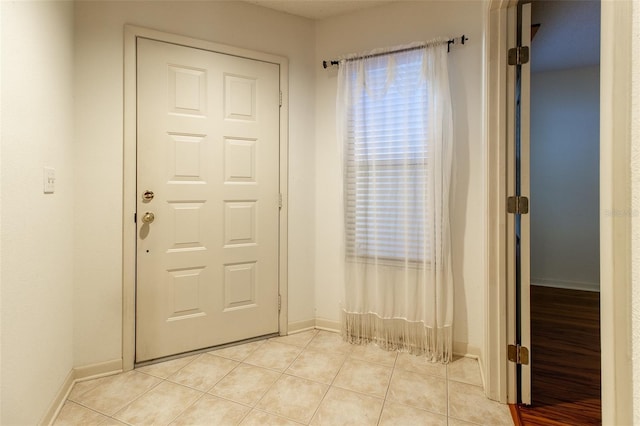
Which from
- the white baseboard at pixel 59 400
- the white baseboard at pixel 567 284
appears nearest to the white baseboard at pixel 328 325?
the white baseboard at pixel 59 400

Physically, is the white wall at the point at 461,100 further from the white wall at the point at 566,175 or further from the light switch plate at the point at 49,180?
the white wall at the point at 566,175

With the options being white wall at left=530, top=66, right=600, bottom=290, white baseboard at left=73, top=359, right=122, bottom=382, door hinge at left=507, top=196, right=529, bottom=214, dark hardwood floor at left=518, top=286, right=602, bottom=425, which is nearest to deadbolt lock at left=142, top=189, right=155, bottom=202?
white baseboard at left=73, top=359, right=122, bottom=382

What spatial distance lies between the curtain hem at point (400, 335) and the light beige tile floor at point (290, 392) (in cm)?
8

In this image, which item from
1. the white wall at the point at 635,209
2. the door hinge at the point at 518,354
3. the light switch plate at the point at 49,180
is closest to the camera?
the white wall at the point at 635,209

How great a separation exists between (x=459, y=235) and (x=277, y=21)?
6.77 feet

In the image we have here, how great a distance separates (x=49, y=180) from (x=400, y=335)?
226cm

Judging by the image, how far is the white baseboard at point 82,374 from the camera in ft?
5.50

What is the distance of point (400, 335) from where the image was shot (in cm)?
232

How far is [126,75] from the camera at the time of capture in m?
2.00

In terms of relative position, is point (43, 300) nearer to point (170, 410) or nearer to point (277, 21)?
point (170, 410)

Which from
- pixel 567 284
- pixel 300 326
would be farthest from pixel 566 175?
pixel 300 326

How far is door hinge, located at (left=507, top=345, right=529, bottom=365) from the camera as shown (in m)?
1.65

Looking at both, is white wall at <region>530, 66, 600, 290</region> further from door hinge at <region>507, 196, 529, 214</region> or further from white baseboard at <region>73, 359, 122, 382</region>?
white baseboard at <region>73, 359, 122, 382</region>

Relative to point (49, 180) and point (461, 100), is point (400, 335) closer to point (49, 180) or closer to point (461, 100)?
point (461, 100)
